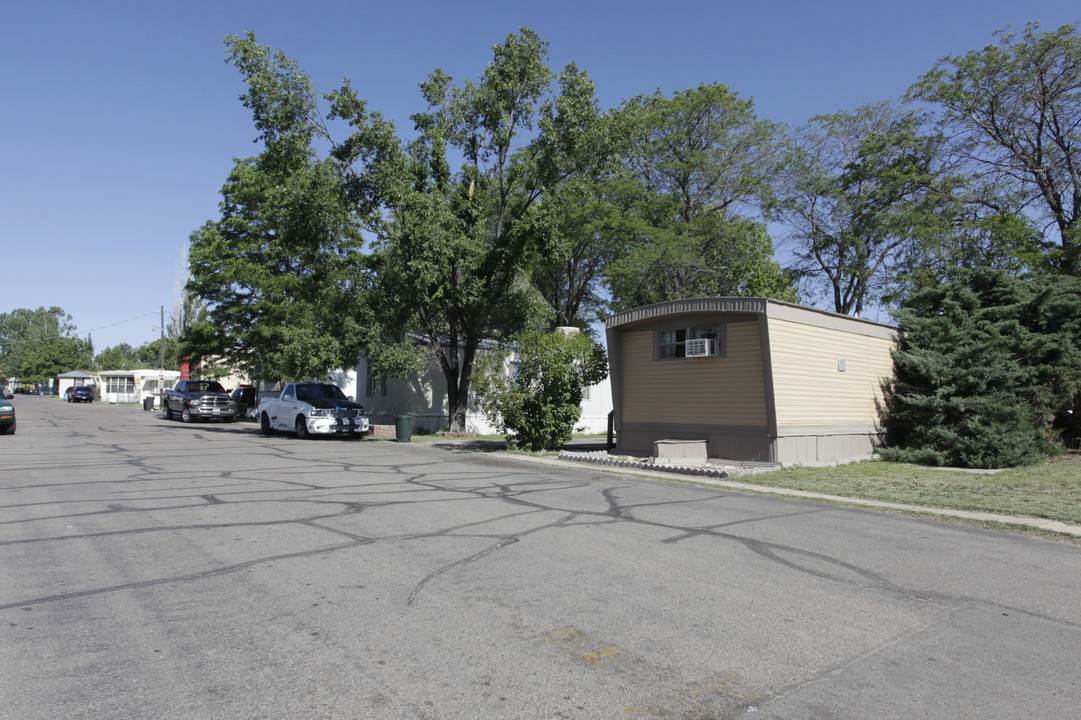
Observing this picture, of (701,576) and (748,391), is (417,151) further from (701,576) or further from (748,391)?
(701,576)

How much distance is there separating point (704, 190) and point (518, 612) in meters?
31.6

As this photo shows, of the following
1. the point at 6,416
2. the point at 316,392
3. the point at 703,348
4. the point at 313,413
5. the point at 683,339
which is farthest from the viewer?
the point at 316,392

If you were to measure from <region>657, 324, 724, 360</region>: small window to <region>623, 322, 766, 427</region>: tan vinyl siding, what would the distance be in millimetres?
186

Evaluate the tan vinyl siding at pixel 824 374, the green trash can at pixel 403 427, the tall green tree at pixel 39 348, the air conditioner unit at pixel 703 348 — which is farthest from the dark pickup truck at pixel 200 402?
the tall green tree at pixel 39 348

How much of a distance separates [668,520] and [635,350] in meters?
9.92

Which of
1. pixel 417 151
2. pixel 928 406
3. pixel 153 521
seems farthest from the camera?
pixel 417 151

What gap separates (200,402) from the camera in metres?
31.2

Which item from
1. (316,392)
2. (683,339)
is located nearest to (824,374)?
(683,339)

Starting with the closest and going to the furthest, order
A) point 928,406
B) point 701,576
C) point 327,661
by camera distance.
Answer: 1. point 327,661
2. point 701,576
3. point 928,406

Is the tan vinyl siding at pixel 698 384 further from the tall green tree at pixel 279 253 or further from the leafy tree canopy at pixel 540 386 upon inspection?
the tall green tree at pixel 279 253

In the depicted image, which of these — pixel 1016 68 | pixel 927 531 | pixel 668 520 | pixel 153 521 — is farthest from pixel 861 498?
pixel 1016 68

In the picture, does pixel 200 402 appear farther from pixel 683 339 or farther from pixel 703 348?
pixel 703 348

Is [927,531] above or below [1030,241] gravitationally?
below

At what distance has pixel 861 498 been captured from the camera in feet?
35.7
